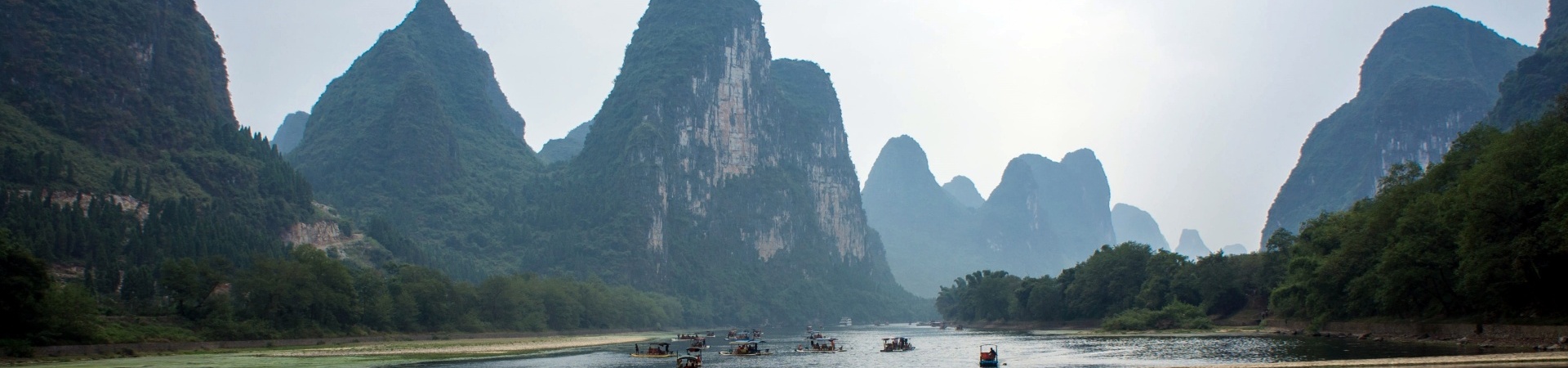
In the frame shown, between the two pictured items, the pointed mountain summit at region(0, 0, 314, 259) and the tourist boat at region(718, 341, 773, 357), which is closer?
the tourist boat at region(718, 341, 773, 357)

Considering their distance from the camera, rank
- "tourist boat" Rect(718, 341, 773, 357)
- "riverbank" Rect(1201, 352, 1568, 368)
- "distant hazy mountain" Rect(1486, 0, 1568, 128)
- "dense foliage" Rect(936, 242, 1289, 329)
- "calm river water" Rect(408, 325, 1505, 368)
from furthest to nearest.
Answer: "distant hazy mountain" Rect(1486, 0, 1568, 128)
"dense foliage" Rect(936, 242, 1289, 329)
"tourist boat" Rect(718, 341, 773, 357)
"calm river water" Rect(408, 325, 1505, 368)
"riverbank" Rect(1201, 352, 1568, 368)

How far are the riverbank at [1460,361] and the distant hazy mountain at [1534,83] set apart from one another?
377ft

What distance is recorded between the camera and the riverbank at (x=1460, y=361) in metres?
36.9

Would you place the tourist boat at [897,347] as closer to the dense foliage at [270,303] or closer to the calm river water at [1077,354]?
the calm river water at [1077,354]

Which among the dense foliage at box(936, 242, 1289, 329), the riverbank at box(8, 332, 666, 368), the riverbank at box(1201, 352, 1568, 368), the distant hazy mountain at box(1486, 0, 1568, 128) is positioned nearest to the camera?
the riverbank at box(1201, 352, 1568, 368)

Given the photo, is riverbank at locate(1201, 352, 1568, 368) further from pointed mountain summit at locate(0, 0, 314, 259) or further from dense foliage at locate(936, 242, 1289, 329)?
pointed mountain summit at locate(0, 0, 314, 259)

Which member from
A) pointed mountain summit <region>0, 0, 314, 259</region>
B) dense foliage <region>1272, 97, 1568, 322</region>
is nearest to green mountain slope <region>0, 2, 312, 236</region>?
pointed mountain summit <region>0, 0, 314, 259</region>

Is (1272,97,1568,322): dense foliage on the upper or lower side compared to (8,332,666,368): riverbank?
upper

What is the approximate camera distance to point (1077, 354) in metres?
64.9

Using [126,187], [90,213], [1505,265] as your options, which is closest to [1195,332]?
[1505,265]

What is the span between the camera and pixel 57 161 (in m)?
105

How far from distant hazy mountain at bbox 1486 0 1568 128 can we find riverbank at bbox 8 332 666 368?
401 ft

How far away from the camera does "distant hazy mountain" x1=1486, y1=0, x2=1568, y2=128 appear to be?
140m

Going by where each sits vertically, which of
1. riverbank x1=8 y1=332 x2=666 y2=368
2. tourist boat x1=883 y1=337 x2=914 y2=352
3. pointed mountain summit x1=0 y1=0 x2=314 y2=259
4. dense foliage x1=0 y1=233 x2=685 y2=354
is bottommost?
riverbank x1=8 y1=332 x2=666 y2=368
